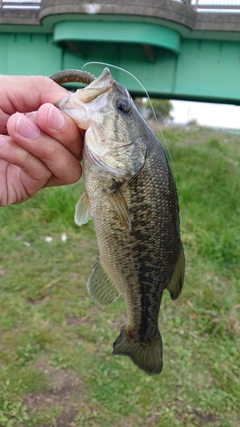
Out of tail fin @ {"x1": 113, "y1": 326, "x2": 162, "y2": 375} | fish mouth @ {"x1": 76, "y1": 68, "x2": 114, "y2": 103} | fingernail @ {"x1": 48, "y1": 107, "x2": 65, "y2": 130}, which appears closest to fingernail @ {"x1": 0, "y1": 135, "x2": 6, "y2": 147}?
fingernail @ {"x1": 48, "y1": 107, "x2": 65, "y2": 130}

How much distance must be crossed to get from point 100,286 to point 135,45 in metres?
4.93

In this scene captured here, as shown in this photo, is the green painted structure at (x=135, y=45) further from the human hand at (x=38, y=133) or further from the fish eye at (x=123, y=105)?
the fish eye at (x=123, y=105)

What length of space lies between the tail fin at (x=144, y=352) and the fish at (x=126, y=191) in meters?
0.31

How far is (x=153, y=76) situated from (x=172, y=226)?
4.90 metres

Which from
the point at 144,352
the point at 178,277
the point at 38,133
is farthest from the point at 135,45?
the point at 144,352

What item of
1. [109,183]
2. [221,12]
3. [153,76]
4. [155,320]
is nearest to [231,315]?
[155,320]

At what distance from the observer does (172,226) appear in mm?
1627

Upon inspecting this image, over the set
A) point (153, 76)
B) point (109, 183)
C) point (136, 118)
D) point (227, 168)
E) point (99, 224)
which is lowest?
point (227, 168)

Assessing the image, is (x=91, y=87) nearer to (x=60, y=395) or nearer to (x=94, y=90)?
(x=94, y=90)

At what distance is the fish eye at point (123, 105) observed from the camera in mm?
1529

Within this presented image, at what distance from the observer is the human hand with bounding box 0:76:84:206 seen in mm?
1454

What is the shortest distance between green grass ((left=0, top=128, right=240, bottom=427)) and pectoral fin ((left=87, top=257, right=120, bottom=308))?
139 centimetres

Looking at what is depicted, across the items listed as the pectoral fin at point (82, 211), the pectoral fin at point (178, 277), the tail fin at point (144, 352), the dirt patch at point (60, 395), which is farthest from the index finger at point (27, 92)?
the dirt patch at point (60, 395)

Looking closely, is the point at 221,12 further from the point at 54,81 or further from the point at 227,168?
the point at 54,81
